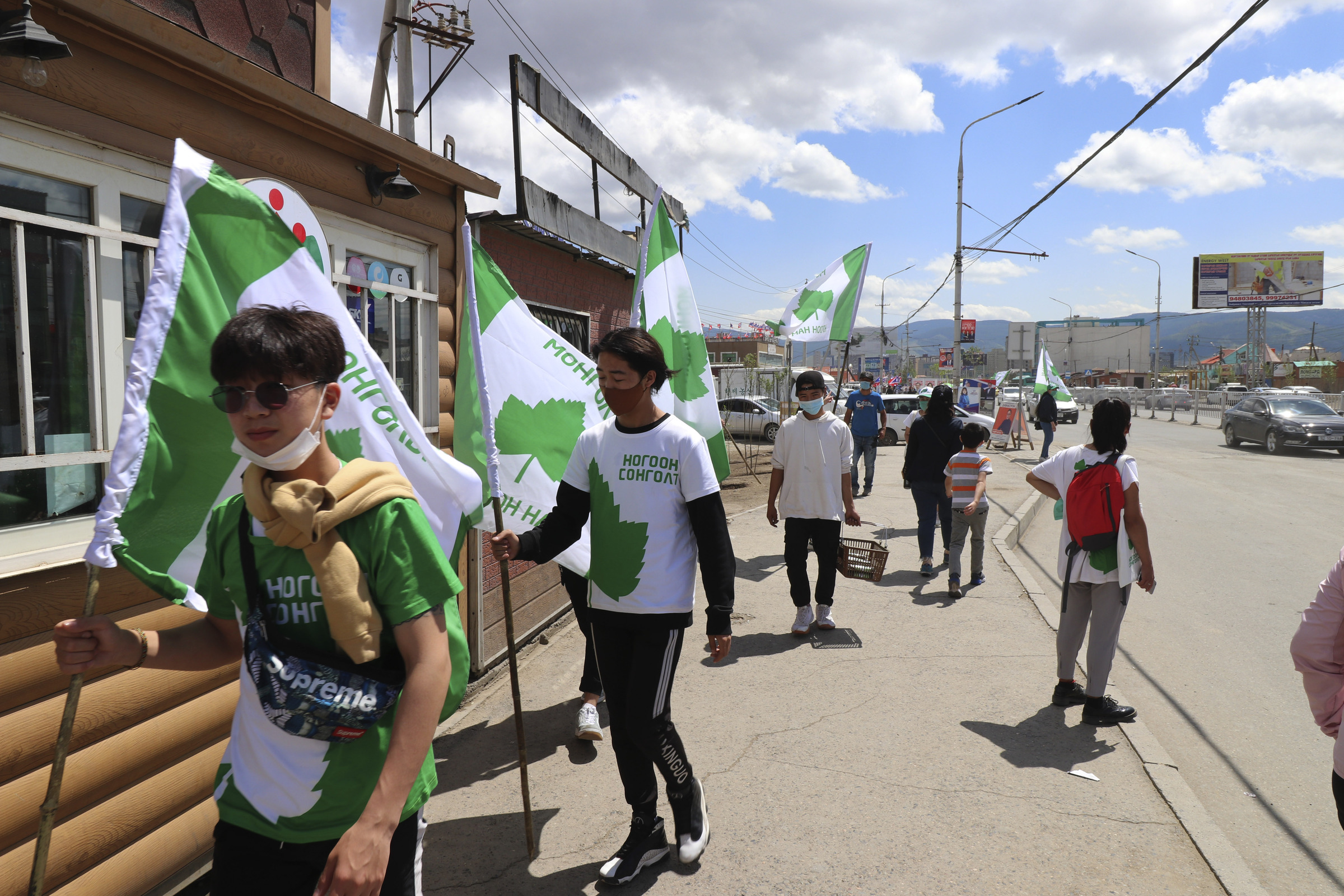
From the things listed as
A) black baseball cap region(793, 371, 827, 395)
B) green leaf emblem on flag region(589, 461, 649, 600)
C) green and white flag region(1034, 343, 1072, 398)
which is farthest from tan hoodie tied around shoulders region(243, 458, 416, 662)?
green and white flag region(1034, 343, 1072, 398)

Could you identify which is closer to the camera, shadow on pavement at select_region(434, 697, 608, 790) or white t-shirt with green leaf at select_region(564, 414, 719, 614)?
white t-shirt with green leaf at select_region(564, 414, 719, 614)

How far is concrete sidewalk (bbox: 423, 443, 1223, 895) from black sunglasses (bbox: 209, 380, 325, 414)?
2.37m

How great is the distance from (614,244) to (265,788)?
716 cm

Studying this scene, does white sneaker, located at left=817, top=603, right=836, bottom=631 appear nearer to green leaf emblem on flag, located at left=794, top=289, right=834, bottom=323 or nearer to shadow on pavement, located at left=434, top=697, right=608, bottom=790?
shadow on pavement, located at left=434, top=697, right=608, bottom=790

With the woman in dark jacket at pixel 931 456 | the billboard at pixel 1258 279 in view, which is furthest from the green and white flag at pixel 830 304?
the billboard at pixel 1258 279

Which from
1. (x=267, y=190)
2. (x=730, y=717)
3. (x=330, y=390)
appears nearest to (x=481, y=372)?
(x=267, y=190)

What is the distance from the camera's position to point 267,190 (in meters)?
2.60

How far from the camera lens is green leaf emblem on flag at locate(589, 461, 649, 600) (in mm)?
3162

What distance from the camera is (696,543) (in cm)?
330

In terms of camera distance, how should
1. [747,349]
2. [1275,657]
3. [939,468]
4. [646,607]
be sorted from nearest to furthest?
[646,607] → [1275,657] → [939,468] → [747,349]

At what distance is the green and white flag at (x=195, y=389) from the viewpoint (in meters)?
1.80

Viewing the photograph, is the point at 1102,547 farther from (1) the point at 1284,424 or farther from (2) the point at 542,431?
(1) the point at 1284,424

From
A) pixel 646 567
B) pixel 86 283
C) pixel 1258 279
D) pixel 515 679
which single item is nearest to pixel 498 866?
pixel 515 679

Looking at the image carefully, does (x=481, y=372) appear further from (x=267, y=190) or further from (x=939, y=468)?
(x=939, y=468)
